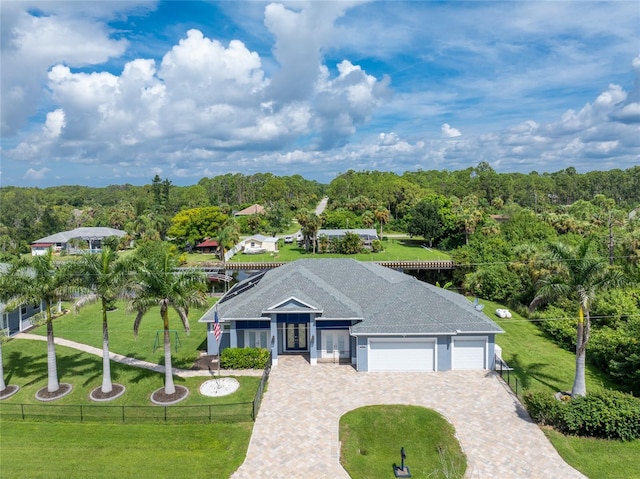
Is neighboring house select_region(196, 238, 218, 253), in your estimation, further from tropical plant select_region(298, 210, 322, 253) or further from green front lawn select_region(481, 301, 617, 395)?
green front lawn select_region(481, 301, 617, 395)

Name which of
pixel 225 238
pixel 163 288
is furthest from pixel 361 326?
pixel 225 238

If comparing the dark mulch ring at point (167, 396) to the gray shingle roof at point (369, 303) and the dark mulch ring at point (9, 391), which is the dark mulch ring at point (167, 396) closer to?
the gray shingle roof at point (369, 303)

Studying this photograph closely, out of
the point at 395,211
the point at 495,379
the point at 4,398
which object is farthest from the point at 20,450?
the point at 395,211

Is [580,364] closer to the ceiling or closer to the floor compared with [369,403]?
closer to the ceiling

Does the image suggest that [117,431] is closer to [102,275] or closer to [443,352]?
[102,275]

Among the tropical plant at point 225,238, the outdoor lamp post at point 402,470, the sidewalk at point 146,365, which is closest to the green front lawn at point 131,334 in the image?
the sidewalk at point 146,365
